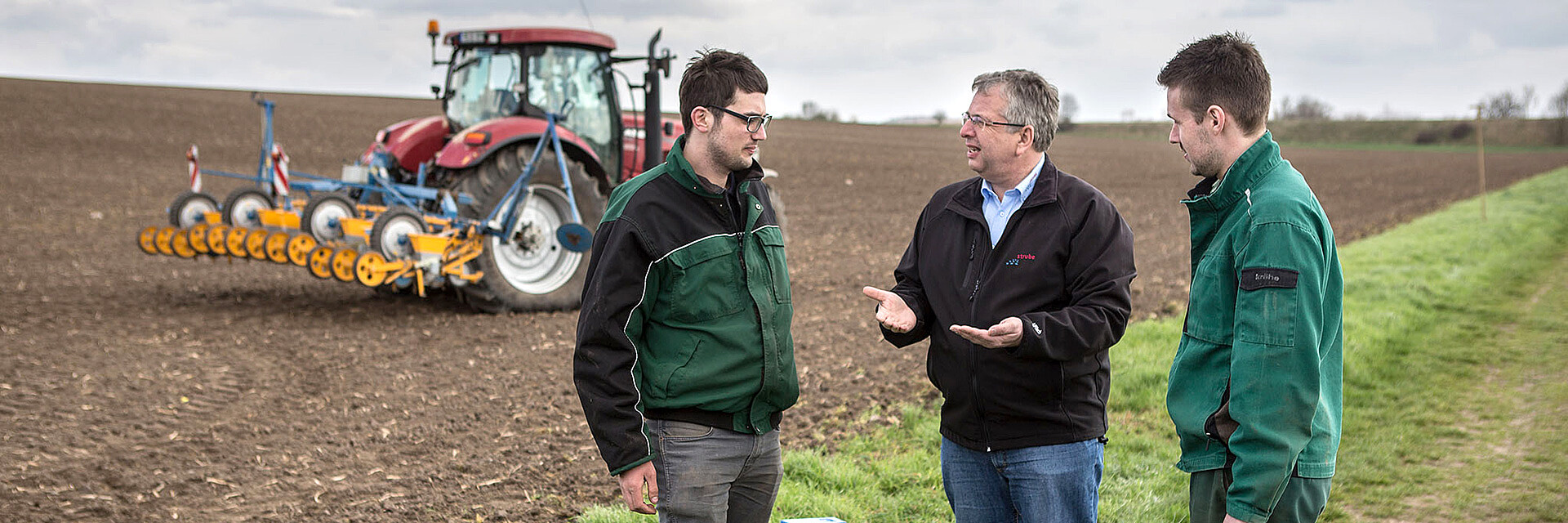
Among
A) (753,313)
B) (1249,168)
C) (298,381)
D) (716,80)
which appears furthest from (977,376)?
(298,381)

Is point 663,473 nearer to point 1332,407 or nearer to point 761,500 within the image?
point 761,500

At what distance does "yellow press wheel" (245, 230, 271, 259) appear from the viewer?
7.47m

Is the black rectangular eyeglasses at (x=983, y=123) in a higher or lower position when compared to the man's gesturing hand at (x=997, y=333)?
higher

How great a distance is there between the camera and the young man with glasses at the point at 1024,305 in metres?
2.46

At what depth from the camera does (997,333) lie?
7.64 ft

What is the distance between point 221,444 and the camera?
4938mm

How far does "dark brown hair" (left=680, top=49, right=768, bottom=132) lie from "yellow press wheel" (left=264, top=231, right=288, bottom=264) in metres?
5.77

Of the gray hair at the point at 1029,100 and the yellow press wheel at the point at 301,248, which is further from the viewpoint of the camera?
the yellow press wheel at the point at 301,248

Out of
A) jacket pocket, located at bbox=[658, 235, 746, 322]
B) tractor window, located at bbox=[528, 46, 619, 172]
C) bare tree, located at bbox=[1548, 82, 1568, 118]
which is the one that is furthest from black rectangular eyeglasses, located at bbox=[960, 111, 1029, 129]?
bare tree, located at bbox=[1548, 82, 1568, 118]

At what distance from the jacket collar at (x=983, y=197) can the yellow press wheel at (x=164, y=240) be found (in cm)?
694

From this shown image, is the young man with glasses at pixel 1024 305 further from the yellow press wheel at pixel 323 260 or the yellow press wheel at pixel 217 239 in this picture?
the yellow press wheel at pixel 217 239

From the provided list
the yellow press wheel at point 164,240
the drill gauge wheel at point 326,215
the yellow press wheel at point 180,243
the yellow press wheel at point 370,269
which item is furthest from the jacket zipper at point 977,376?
the yellow press wheel at point 164,240

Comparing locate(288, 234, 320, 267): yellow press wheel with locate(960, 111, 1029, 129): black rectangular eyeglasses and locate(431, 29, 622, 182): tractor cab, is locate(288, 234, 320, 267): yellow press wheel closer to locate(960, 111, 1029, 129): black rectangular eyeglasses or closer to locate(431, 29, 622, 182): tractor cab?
locate(431, 29, 622, 182): tractor cab

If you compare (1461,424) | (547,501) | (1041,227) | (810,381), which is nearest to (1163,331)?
(1461,424)
